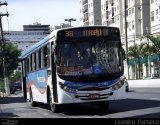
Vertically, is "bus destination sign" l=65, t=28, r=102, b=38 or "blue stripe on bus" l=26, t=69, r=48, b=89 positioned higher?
"bus destination sign" l=65, t=28, r=102, b=38

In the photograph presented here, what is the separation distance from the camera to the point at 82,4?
511 feet

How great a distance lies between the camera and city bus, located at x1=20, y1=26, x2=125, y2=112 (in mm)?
16656

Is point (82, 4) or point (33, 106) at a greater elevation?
point (82, 4)

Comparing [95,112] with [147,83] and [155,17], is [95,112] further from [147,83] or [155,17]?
[155,17]

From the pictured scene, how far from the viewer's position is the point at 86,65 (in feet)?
54.7

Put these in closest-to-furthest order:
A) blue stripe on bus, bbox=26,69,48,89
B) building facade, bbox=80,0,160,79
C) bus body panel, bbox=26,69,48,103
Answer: blue stripe on bus, bbox=26,69,48,89 → bus body panel, bbox=26,69,48,103 → building facade, bbox=80,0,160,79

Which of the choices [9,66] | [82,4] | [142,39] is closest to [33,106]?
[142,39]

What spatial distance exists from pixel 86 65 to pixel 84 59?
0.70 ft

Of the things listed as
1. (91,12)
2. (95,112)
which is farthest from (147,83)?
(91,12)

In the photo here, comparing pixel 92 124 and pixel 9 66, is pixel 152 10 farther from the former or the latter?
pixel 92 124

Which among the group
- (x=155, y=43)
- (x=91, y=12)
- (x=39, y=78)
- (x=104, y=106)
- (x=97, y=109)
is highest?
(x=91, y=12)

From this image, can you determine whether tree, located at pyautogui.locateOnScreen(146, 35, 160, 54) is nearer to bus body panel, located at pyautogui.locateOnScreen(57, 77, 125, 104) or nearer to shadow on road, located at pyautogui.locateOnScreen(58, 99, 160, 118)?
shadow on road, located at pyautogui.locateOnScreen(58, 99, 160, 118)

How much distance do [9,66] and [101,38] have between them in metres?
70.1

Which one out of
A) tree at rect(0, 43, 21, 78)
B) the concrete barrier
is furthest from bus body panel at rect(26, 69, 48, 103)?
tree at rect(0, 43, 21, 78)
